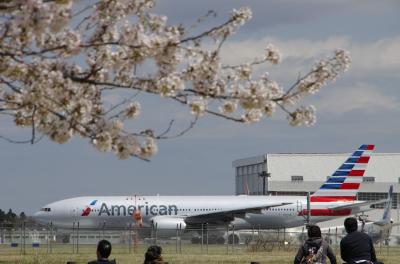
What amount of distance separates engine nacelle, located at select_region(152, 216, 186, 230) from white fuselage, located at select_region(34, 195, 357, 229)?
0.45 metres

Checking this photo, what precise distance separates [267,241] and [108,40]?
1491 inches

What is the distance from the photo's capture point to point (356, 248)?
14727 mm

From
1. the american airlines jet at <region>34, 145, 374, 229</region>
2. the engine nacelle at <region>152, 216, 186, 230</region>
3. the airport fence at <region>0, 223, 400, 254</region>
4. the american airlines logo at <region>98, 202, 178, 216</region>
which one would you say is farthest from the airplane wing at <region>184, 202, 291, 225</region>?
the american airlines logo at <region>98, 202, 178, 216</region>

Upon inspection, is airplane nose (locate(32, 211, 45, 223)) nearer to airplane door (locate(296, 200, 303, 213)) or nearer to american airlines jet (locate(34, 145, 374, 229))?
american airlines jet (locate(34, 145, 374, 229))

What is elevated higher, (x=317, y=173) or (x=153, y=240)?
(x=317, y=173)

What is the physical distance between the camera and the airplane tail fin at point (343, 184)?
213 ft

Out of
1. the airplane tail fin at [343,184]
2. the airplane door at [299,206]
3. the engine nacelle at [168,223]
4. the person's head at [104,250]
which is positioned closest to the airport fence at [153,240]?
the engine nacelle at [168,223]

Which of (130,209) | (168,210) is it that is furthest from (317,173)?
Result: (130,209)

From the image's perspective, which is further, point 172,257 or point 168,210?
point 168,210

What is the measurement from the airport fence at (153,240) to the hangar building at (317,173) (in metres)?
25.8

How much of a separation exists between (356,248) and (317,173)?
7681cm

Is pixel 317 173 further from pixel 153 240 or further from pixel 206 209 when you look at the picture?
pixel 153 240

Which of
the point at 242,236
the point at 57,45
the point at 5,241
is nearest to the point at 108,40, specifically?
the point at 57,45

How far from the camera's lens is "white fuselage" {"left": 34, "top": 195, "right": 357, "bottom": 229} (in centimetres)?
6081
